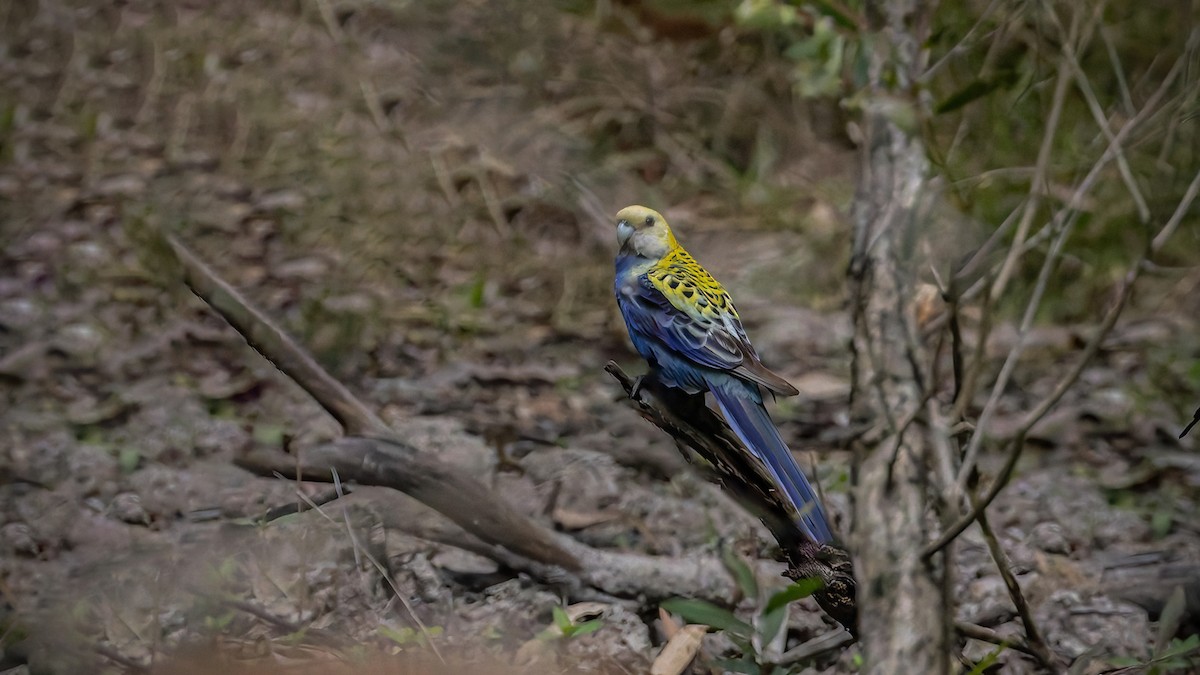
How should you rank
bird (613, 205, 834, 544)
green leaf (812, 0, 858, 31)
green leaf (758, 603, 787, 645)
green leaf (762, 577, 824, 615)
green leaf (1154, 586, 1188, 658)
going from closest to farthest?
green leaf (762, 577, 824, 615)
green leaf (758, 603, 787, 645)
bird (613, 205, 834, 544)
green leaf (1154, 586, 1188, 658)
green leaf (812, 0, 858, 31)

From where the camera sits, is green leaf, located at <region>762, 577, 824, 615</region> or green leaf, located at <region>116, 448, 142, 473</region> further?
green leaf, located at <region>116, 448, 142, 473</region>

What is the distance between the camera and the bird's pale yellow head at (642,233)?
2.65m

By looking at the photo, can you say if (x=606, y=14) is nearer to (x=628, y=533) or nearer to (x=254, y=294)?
(x=254, y=294)

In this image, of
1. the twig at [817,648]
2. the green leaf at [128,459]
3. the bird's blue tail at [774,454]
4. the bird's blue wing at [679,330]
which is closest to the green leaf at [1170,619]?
the twig at [817,648]

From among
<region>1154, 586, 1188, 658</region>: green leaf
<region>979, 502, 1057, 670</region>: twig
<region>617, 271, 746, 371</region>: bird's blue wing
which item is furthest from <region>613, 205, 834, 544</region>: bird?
<region>1154, 586, 1188, 658</region>: green leaf

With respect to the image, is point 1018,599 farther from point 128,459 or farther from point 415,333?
point 415,333

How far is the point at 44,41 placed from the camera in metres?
5.49

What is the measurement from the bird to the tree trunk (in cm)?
16

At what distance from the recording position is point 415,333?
4.36 metres

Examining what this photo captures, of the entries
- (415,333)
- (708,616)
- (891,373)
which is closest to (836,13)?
(891,373)

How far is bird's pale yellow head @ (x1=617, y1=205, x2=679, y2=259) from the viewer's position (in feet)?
8.71

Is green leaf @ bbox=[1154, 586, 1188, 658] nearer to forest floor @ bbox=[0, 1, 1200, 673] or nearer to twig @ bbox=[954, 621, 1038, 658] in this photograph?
forest floor @ bbox=[0, 1, 1200, 673]

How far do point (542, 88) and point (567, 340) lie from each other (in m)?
1.90

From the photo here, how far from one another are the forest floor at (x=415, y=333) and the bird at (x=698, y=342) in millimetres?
715
